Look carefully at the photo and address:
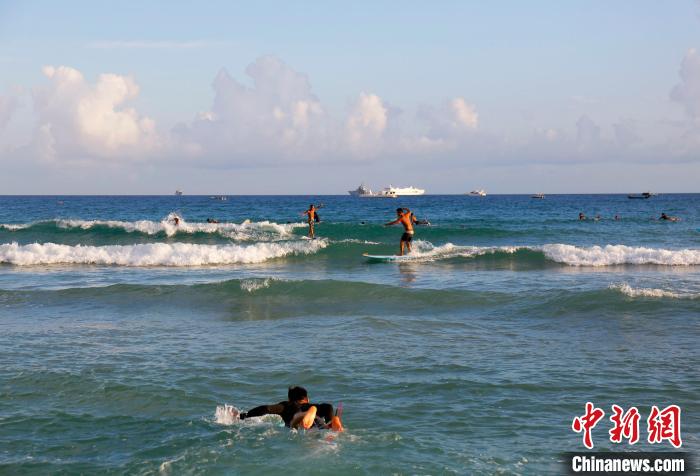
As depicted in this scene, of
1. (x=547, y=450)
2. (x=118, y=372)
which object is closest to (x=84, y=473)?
(x=118, y=372)

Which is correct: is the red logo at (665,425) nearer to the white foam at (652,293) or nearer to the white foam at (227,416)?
the white foam at (227,416)

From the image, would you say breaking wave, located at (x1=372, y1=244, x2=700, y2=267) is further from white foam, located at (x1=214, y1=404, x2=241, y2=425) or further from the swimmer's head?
the swimmer's head

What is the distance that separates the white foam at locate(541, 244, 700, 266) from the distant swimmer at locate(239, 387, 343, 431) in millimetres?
21117

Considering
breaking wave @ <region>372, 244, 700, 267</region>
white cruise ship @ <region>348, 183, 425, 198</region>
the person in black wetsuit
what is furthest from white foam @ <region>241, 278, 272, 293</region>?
white cruise ship @ <region>348, 183, 425, 198</region>

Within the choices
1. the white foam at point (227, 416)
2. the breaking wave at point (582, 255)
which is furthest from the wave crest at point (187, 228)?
the white foam at point (227, 416)

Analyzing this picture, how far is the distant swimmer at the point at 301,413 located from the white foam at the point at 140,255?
2116 centimetres

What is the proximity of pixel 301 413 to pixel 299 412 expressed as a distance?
36mm

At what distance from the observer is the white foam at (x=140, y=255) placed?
28.9 meters

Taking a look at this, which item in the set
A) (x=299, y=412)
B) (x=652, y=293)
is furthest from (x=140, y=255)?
(x=299, y=412)

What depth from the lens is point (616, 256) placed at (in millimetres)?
27875

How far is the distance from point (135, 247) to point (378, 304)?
651 inches

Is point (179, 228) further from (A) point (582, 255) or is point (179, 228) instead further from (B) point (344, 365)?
(B) point (344, 365)

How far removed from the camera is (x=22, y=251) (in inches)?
1172

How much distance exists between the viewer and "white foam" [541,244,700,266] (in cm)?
2706
